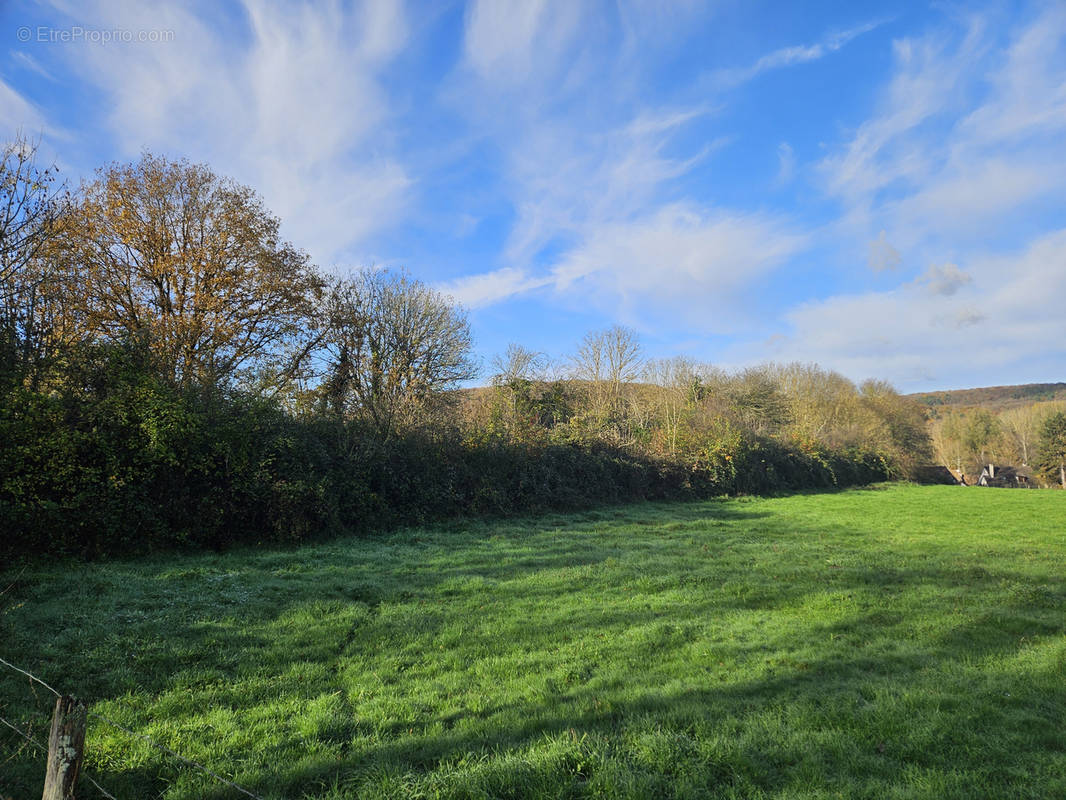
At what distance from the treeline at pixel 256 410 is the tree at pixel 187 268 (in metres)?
0.07

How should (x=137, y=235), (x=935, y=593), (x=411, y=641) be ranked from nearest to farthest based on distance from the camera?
1. (x=411, y=641)
2. (x=935, y=593)
3. (x=137, y=235)

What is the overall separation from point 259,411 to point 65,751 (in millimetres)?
11069

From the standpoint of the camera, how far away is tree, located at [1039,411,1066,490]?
43.8 metres

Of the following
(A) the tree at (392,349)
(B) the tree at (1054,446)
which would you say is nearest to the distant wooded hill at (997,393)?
(B) the tree at (1054,446)

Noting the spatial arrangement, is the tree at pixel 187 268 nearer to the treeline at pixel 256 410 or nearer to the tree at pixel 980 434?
the treeline at pixel 256 410

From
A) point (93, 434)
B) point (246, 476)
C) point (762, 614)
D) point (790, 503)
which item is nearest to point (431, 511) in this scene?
point (246, 476)

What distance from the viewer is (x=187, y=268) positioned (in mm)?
17953

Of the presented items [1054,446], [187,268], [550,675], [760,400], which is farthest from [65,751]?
[1054,446]

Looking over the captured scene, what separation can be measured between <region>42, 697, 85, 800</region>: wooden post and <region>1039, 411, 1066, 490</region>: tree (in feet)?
202

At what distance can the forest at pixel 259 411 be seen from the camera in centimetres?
956

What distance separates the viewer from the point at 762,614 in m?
6.96

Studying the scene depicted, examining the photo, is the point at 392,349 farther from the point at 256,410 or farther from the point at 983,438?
the point at 983,438

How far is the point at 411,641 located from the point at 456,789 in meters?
2.95

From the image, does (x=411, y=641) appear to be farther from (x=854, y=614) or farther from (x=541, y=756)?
(x=854, y=614)
